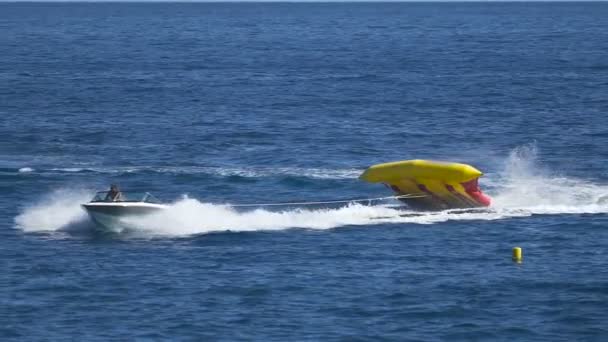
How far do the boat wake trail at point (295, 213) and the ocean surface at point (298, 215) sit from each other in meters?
0.11

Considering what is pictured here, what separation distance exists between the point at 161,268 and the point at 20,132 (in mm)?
36642

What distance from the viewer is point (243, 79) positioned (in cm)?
12138

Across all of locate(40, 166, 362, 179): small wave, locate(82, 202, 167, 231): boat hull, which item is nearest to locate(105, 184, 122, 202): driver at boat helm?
locate(82, 202, 167, 231): boat hull

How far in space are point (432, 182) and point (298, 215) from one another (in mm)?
6054

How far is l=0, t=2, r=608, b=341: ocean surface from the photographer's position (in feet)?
138

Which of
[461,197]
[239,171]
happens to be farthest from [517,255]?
[239,171]

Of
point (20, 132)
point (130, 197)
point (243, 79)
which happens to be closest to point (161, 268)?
point (130, 197)

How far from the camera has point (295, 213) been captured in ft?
184

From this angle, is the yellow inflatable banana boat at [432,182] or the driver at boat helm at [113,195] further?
the yellow inflatable banana boat at [432,182]

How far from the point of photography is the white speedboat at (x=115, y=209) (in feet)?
169

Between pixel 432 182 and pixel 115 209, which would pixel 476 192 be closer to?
pixel 432 182

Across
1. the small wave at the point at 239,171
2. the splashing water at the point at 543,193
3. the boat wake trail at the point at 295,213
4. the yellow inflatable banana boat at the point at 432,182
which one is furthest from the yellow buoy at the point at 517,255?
the small wave at the point at 239,171

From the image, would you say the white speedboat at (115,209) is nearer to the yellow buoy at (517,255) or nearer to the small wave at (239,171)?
the yellow buoy at (517,255)

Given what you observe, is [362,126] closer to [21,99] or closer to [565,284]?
[21,99]
